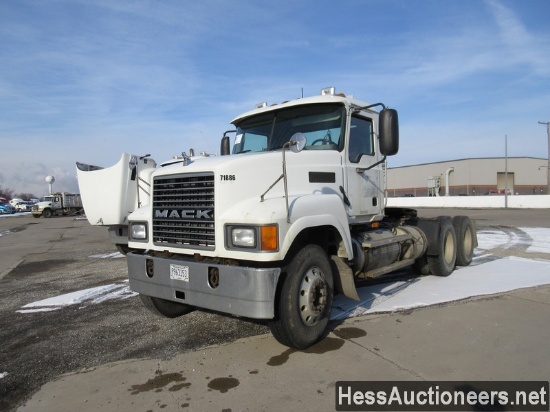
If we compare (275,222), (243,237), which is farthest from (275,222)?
(243,237)

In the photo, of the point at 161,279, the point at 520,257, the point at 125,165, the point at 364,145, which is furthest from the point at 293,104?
the point at 520,257

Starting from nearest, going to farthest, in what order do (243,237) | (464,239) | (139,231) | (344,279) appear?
(243,237), (344,279), (139,231), (464,239)

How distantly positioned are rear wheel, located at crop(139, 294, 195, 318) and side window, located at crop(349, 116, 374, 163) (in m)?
2.98

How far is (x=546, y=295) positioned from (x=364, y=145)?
11.3 ft

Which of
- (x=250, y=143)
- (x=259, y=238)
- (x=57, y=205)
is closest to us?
(x=259, y=238)

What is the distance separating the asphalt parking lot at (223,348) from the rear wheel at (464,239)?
1.90m

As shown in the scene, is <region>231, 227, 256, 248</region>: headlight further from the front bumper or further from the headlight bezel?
the headlight bezel

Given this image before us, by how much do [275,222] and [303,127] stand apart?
6.68ft

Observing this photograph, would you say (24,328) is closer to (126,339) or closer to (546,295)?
(126,339)

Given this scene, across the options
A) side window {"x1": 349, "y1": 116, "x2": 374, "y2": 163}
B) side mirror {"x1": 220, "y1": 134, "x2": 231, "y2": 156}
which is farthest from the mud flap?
side mirror {"x1": 220, "y1": 134, "x2": 231, "y2": 156}

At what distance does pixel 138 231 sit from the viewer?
4.71 m

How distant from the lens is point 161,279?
13.9 ft

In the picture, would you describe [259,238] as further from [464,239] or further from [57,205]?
[57,205]

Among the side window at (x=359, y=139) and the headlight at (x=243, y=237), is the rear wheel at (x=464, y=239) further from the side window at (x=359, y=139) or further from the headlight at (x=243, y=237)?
the headlight at (x=243, y=237)
